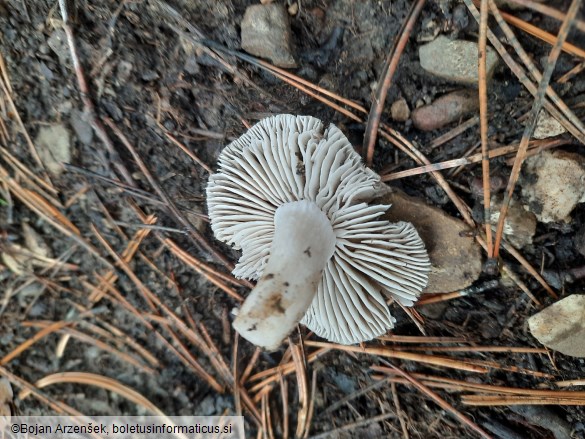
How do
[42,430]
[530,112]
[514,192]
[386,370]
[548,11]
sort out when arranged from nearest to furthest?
[548,11] < [530,112] < [514,192] < [386,370] < [42,430]

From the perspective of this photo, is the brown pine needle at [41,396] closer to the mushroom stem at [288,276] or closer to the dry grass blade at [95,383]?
the dry grass blade at [95,383]

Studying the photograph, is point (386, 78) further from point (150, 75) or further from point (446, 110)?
point (150, 75)

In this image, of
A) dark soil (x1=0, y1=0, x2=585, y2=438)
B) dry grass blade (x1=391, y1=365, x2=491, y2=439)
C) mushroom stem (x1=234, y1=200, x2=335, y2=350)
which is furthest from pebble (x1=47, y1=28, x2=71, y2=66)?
dry grass blade (x1=391, y1=365, x2=491, y2=439)

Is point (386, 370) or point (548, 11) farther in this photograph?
point (386, 370)

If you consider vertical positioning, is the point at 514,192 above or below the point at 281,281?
above

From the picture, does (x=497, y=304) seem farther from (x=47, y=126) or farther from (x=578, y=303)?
(x=47, y=126)

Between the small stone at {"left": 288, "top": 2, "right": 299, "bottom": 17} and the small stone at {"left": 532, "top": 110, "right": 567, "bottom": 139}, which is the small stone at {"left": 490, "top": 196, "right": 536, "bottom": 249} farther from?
the small stone at {"left": 288, "top": 2, "right": 299, "bottom": 17}

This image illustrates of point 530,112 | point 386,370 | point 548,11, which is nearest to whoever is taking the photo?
point 548,11

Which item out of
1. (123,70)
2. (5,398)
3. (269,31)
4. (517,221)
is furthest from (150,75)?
(5,398)

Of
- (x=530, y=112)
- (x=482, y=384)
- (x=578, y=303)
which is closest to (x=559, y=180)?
(x=530, y=112)
